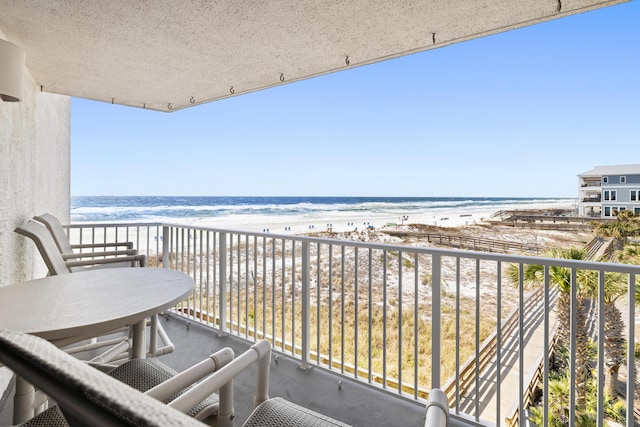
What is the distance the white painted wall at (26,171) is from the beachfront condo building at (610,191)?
1920 cm

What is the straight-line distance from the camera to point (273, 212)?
22.1 m

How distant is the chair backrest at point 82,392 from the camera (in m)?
0.30

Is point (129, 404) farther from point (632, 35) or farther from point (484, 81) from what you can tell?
point (484, 81)

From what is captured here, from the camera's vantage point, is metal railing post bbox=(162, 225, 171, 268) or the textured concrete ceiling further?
metal railing post bbox=(162, 225, 171, 268)

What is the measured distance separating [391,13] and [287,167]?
25.3 m

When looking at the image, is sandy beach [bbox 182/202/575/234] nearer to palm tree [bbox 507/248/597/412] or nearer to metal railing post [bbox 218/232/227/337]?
palm tree [bbox 507/248/597/412]

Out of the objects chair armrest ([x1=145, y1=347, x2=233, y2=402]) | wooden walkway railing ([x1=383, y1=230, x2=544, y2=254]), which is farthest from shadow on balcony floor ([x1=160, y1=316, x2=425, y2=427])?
wooden walkway railing ([x1=383, y1=230, x2=544, y2=254])

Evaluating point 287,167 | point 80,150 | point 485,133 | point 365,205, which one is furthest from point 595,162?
point 80,150

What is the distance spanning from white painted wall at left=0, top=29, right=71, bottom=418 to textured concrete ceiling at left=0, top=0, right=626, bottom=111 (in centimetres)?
39

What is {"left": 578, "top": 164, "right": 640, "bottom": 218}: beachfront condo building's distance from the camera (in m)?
14.4

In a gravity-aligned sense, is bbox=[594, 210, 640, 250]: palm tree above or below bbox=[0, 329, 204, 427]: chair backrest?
below

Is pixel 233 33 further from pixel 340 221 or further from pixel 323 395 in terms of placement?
pixel 340 221

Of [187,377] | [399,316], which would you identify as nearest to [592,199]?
[399,316]

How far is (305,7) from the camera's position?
76.3 inches
